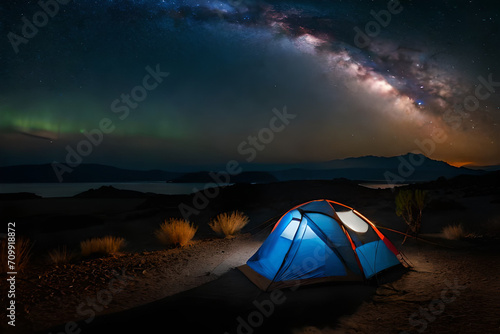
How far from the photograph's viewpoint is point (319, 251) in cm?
650

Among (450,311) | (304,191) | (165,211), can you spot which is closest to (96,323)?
(450,311)

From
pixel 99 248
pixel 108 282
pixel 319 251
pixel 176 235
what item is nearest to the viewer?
pixel 319 251

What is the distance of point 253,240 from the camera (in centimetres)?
1154

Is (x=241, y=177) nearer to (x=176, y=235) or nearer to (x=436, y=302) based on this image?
(x=176, y=235)

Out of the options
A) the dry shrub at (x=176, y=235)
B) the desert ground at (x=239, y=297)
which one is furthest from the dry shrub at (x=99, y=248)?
the dry shrub at (x=176, y=235)

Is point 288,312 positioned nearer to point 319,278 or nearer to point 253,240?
point 319,278

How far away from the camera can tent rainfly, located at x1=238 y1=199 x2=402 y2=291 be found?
248 inches

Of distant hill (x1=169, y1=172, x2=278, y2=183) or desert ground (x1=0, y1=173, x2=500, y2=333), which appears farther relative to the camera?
distant hill (x1=169, y1=172, x2=278, y2=183)

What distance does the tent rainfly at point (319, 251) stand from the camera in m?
6.30

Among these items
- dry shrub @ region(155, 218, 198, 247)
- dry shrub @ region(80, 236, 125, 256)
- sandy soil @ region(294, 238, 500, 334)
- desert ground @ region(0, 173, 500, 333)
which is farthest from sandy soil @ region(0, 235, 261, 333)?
sandy soil @ region(294, 238, 500, 334)

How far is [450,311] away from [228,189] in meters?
32.0

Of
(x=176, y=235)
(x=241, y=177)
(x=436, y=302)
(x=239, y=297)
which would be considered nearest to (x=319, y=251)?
(x=239, y=297)

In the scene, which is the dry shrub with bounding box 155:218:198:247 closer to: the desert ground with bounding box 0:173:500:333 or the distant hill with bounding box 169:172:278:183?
the desert ground with bounding box 0:173:500:333

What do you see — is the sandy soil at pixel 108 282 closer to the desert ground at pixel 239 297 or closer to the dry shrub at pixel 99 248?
the desert ground at pixel 239 297
